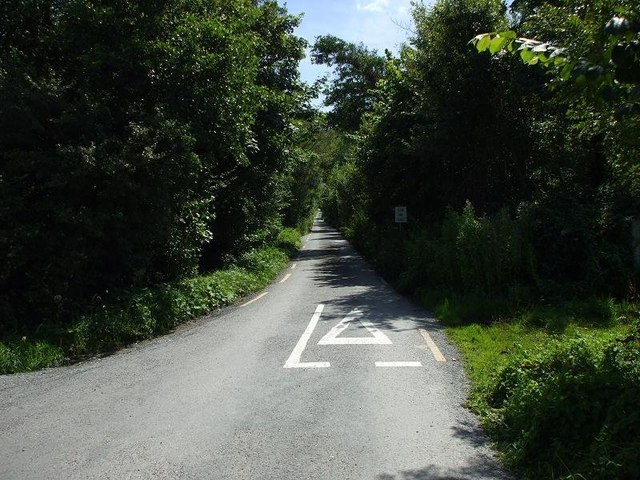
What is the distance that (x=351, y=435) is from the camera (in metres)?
5.31

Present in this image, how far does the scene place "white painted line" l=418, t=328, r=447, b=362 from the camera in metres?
8.27

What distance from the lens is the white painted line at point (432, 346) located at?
27.1 feet

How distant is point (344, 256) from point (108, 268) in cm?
1910

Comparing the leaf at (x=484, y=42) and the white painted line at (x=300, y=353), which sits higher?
the leaf at (x=484, y=42)

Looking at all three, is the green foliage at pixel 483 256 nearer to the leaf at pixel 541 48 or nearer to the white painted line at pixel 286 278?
the white painted line at pixel 286 278

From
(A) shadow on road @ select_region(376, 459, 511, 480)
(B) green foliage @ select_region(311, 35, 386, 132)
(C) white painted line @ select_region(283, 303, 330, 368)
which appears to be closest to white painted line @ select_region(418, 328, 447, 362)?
(C) white painted line @ select_region(283, 303, 330, 368)

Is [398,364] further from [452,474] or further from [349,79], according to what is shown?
[349,79]

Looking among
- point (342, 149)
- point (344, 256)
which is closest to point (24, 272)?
point (344, 256)

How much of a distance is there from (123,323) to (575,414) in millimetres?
8447

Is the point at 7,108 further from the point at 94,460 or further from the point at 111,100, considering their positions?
the point at 94,460

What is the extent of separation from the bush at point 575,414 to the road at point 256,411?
0.35m

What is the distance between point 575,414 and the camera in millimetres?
4676

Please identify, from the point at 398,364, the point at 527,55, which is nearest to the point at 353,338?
the point at 398,364

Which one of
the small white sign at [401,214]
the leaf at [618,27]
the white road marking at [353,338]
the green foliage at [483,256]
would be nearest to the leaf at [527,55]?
the leaf at [618,27]
